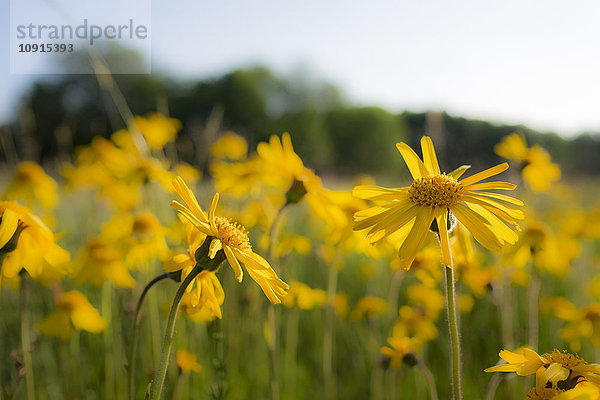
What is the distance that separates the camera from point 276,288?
837 millimetres

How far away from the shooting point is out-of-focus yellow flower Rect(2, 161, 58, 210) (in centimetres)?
269

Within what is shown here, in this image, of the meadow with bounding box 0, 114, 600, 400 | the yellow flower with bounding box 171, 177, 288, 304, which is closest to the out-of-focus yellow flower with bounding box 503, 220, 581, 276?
the meadow with bounding box 0, 114, 600, 400

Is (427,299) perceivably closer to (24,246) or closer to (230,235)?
(230,235)

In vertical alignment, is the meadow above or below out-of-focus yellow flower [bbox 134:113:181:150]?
below

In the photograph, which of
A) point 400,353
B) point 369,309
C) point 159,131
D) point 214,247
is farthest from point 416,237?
point 159,131

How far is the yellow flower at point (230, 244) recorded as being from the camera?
0.79 metres

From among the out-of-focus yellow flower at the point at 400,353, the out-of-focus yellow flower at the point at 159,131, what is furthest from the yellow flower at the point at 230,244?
the out-of-focus yellow flower at the point at 159,131

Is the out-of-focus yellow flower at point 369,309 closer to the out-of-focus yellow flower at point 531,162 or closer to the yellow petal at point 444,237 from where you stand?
the out-of-focus yellow flower at point 531,162

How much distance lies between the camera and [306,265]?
169 inches

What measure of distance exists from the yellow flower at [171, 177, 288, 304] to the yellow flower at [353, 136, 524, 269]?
7.6 inches

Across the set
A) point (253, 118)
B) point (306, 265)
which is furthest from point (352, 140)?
point (306, 265)

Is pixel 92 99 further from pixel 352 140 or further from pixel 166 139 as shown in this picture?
pixel 166 139

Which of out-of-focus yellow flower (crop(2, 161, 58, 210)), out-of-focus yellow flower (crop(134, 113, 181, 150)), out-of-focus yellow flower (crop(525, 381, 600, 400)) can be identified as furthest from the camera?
out-of-focus yellow flower (crop(134, 113, 181, 150))

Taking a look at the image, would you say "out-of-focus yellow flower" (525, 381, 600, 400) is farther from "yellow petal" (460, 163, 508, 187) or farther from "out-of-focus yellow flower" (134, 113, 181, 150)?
"out-of-focus yellow flower" (134, 113, 181, 150)
